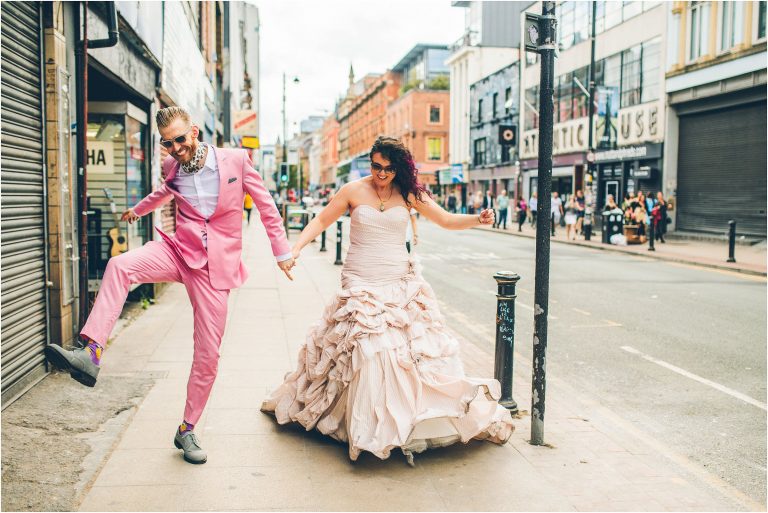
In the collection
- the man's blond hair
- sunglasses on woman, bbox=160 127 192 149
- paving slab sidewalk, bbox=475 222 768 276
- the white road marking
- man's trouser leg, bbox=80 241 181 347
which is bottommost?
the white road marking

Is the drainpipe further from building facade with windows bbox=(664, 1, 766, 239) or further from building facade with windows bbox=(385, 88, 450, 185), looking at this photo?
building facade with windows bbox=(385, 88, 450, 185)

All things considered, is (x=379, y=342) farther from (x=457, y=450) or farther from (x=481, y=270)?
(x=481, y=270)

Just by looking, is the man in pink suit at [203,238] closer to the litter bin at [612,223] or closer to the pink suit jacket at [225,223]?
the pink suit jacket at [225,223]

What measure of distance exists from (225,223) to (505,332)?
2193mm

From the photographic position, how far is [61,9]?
6.08 metres

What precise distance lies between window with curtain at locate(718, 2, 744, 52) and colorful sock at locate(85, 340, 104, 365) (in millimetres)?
25524

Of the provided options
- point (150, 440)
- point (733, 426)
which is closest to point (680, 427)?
point (733, 426)

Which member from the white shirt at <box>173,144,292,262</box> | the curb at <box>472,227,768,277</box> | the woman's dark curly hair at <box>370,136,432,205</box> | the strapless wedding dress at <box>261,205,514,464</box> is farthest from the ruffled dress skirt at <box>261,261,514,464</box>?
the curb at <box>472,227,768,277</box>

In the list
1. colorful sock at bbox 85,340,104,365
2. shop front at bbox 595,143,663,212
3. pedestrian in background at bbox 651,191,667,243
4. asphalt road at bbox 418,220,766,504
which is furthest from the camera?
shop front at bbox 595,143,663,212

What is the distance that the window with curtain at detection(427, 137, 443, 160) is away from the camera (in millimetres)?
67250

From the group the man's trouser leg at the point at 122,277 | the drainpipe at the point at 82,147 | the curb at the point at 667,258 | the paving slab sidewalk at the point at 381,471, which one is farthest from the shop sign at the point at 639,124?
the man's trouser leg at the point at 122,277

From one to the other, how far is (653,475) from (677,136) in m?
26.7

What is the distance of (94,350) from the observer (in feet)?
11.6

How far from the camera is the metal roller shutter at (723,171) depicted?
2356 cm
